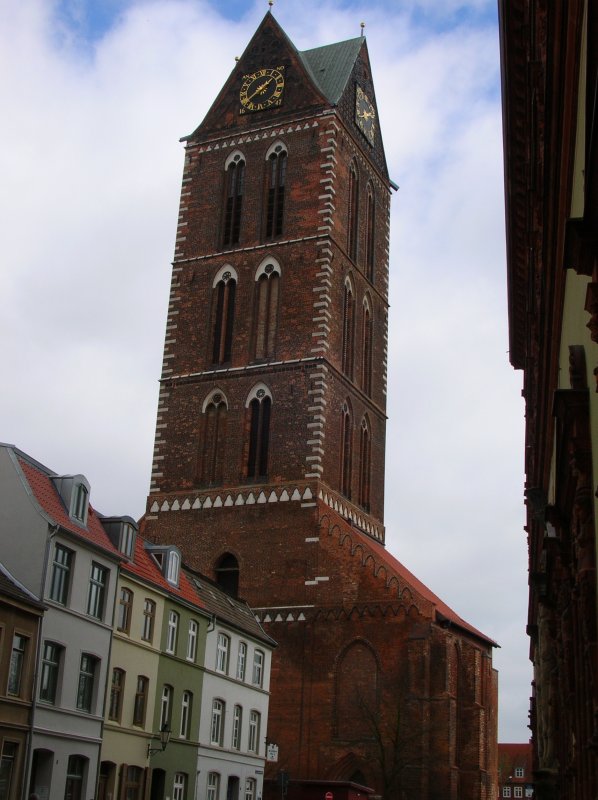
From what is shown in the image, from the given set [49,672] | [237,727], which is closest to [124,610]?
[49,672]

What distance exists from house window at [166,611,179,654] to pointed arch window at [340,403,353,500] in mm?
15559

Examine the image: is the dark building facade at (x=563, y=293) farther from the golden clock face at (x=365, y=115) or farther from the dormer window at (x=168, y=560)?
the golden clock face at (x=365, y=115)

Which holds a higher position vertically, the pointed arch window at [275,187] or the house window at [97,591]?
the pointed arch window at [275,187]

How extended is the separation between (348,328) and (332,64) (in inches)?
557

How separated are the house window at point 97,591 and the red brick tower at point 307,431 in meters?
14.1

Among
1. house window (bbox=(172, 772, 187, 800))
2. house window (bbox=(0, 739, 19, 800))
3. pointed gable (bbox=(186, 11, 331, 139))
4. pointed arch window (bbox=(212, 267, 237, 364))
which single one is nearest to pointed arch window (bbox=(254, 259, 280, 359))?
pointed arch window (bbox=(212, 267, 237, 364))

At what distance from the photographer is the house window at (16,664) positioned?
21097mm

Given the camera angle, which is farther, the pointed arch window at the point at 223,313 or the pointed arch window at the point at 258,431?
the pointed arch window at the point at 223,313

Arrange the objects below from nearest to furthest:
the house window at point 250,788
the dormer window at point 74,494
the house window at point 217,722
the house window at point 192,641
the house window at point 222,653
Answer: the dormer window at point 74,494 → the house window at point 192,641 → the house window at point 217,722 → the house window at point 222,653 → the house window at point 250,788

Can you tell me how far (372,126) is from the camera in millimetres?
52656

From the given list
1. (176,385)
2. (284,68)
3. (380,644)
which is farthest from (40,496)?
(284,68)

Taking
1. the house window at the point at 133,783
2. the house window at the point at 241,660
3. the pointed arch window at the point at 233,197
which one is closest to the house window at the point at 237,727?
the house window at the point at 241,660

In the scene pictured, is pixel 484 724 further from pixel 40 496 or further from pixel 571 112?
pixel 571 112

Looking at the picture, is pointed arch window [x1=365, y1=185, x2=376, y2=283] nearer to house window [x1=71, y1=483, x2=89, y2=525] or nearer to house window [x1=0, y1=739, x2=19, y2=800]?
house window [x1=71, y1=483, x2=89, y2=525]
